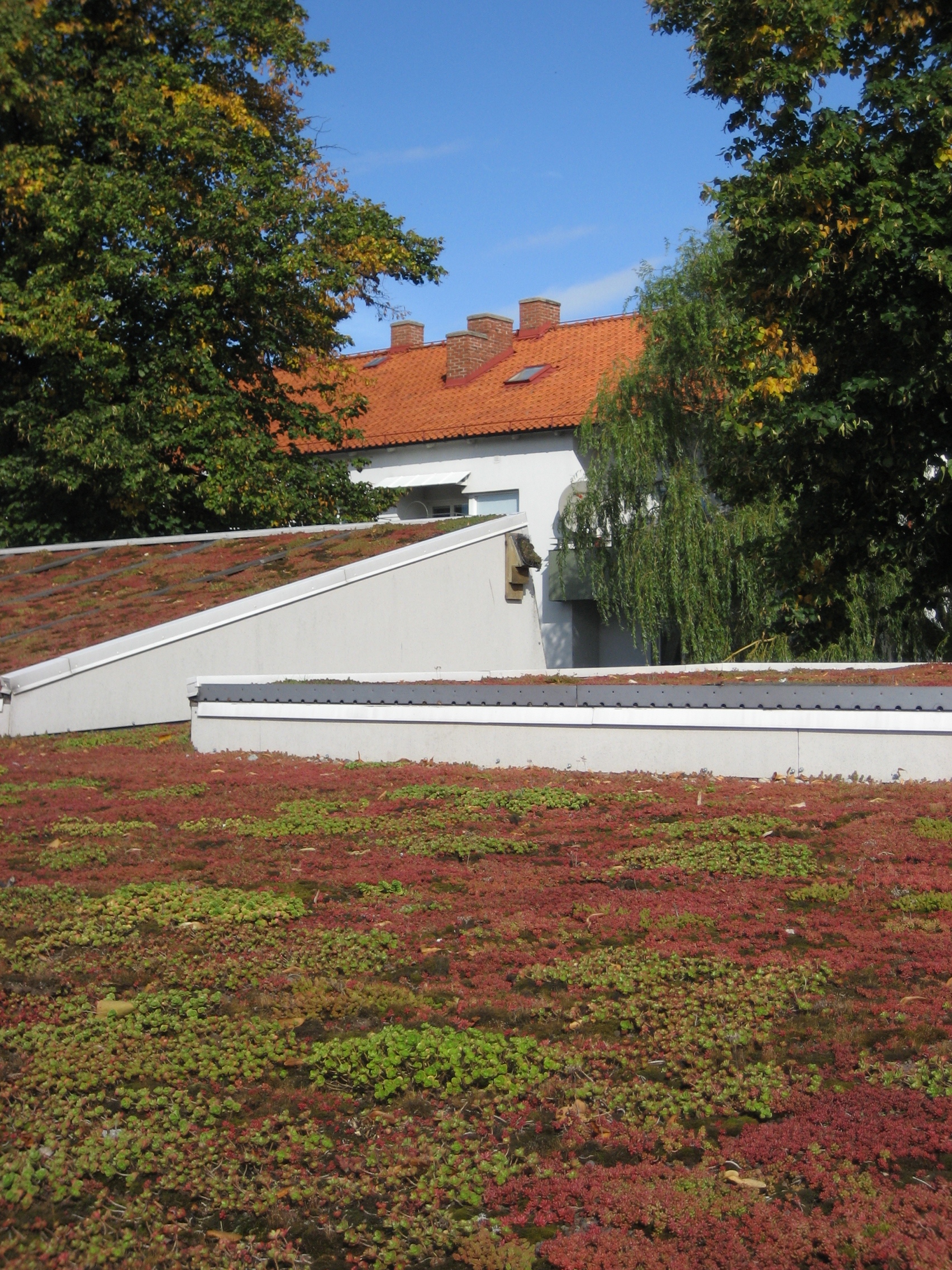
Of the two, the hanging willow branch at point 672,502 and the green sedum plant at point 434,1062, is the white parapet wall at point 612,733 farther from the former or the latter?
the hanging willow branch at point 672,502

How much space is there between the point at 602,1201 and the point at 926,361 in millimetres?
10884

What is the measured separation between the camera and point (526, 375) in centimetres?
3597

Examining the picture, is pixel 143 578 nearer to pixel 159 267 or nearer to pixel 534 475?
pixel 159 267

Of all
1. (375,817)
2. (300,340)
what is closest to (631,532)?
(300,340)

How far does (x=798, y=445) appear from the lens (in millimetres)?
13742

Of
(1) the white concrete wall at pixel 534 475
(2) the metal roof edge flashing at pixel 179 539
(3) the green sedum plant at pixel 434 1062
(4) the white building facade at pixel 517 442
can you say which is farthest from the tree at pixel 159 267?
(3) the green sedum plant at pixel 434 1062

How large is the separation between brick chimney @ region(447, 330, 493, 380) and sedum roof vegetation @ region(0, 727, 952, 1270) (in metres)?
31.3

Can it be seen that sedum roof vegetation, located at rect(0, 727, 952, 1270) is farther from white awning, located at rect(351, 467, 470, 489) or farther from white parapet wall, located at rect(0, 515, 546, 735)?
white awning, located at rect(351, 467, 470, 489)

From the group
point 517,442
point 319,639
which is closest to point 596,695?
point 319,639

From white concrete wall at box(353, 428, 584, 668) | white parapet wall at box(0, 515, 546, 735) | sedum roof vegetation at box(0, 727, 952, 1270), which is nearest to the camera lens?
sedum roof vegetation at box(0, 727, 952, 1270)

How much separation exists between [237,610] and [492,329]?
2502cm

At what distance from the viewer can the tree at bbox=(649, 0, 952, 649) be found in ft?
40.6

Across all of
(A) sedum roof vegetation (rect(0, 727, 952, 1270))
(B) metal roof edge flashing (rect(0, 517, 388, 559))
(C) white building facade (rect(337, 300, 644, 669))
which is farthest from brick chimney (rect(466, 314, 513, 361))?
(A) sedum roof vegetation (rect(0, 727, 952, 1270))

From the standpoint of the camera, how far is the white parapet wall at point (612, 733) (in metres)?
9.23
